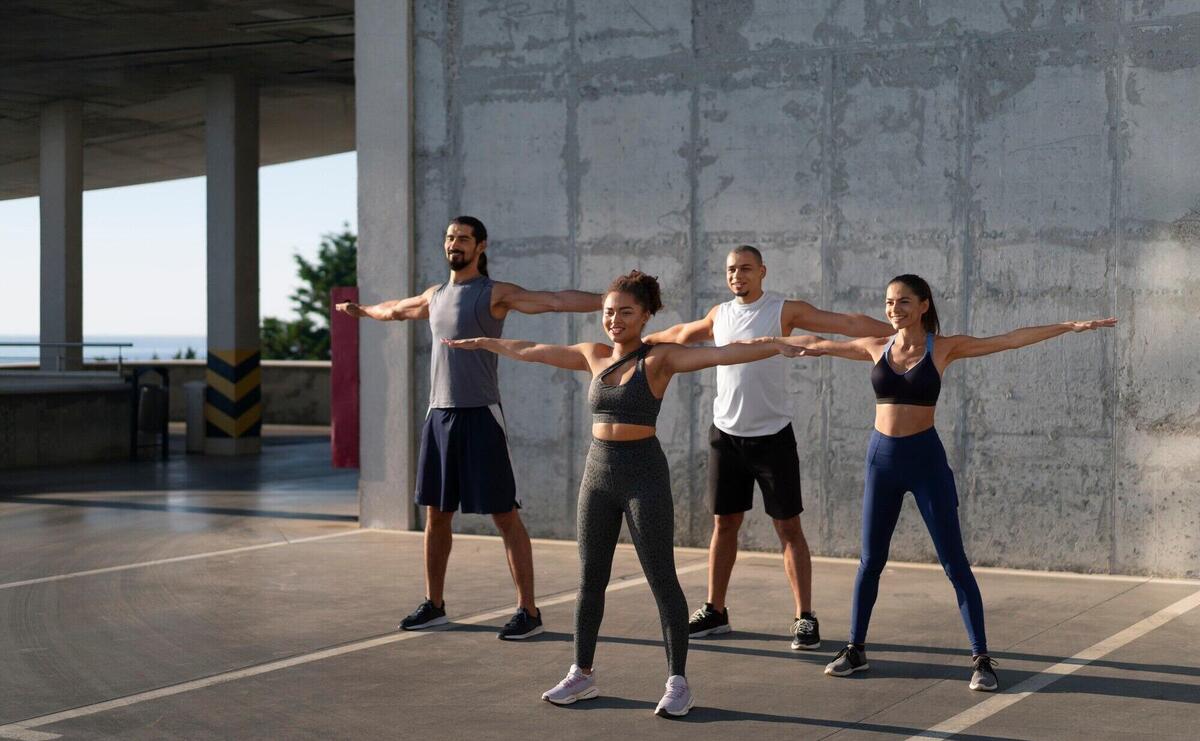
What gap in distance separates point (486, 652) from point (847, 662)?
5.77 ft

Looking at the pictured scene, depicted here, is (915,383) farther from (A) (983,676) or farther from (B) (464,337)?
(B) (464,337)

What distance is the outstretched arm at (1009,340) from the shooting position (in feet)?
20.8

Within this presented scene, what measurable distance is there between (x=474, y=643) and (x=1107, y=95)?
535 centimetres

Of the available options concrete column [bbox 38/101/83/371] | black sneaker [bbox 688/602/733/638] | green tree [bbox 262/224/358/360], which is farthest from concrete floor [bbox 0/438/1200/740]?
green tree [bbox 262/224/358/360]

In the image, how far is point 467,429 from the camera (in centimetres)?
774

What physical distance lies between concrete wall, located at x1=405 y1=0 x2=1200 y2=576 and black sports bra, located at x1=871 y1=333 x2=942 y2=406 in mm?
3387

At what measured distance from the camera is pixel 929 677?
6629 millimetres

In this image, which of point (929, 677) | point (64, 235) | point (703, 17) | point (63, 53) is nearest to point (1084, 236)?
point (703, 17)

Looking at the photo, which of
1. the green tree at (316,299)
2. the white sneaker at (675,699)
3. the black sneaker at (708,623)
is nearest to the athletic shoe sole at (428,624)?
the black sneaker at (708,623)

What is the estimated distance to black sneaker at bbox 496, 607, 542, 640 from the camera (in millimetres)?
7504

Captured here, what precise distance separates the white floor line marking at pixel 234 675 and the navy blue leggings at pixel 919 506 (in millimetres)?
2353

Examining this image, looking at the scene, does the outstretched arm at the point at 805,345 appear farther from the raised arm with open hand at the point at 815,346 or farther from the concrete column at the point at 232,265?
the concrete column at the point at 232,265

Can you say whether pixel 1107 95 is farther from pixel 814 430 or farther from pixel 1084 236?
pixel 814 430

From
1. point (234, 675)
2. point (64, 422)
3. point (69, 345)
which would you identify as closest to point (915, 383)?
point (234, 675)
